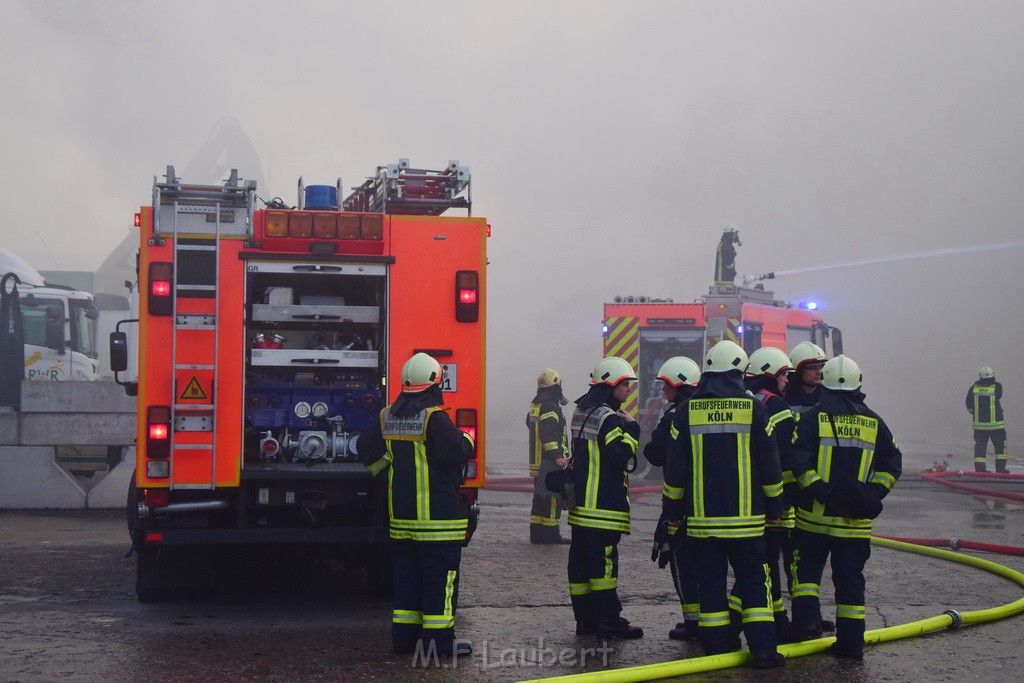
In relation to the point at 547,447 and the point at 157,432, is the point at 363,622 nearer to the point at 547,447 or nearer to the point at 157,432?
the point at 157,432

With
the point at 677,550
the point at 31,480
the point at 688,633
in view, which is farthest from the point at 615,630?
the point at 31,480

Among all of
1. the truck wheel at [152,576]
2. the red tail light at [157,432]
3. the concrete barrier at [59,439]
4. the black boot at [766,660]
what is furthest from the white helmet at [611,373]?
the concrete barrier at [59,439]

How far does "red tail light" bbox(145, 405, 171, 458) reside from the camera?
654 cm

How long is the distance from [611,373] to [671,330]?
989cm

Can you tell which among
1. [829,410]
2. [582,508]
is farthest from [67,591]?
[829,410]

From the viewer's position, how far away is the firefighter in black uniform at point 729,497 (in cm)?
556

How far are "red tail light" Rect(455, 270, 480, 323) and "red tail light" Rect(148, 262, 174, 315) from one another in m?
1.71

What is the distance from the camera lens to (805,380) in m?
7.03

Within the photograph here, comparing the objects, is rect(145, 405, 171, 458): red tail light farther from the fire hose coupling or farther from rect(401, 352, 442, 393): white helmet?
the fire hose coupling

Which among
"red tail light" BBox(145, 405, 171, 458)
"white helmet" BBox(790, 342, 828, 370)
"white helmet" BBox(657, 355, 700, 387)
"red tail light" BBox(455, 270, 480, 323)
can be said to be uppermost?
"red tail light" BBox(455, 270, 480, 323)

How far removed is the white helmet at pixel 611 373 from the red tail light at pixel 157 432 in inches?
98.9

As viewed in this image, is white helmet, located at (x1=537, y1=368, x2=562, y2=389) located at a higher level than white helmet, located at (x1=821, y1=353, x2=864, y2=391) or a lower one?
higher

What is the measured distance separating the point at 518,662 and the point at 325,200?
3.54 m

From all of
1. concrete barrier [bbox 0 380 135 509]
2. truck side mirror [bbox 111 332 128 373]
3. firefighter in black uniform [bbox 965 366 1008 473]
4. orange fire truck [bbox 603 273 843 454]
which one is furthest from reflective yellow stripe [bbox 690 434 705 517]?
firefighter in black uniform [bbox 965 366 1008 473]
